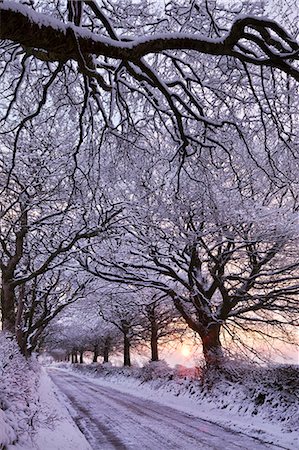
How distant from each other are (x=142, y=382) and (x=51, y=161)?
59.2 ft

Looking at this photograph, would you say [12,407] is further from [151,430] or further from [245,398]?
[245,398]

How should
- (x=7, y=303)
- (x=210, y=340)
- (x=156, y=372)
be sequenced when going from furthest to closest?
(x=156, y=372), (x=210, y=340), (x=7, y=303)

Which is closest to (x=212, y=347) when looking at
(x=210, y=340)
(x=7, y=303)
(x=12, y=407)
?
(x=210, y=340)

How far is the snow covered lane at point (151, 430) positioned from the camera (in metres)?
9.12

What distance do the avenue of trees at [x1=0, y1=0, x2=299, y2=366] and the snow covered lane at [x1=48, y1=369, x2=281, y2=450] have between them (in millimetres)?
3696

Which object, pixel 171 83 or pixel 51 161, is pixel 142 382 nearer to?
pixel 51 161

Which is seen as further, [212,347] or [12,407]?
[212,347]

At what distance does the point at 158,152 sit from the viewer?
7715 mm

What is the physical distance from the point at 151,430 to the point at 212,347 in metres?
6.16

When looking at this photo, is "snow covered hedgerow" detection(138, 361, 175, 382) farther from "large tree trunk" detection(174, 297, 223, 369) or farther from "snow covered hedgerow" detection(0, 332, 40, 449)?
"snow covered hedgerow" detection(0, 332, 40, 449)

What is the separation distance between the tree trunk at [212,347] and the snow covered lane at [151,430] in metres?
2.44

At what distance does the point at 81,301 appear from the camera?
26469 millimetres

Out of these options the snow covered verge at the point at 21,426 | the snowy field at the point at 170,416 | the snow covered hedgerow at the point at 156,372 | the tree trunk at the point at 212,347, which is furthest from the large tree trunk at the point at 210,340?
the snow covered verge at the point at 21,426

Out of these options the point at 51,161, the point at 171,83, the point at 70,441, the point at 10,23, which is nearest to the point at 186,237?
the point at 51,161
